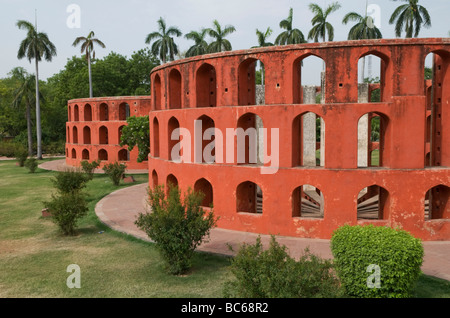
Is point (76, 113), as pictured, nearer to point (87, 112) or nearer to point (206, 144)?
point (87, 112)

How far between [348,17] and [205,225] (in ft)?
100

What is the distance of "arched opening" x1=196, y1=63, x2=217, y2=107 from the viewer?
47.2 feet

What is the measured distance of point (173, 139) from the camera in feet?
51.6

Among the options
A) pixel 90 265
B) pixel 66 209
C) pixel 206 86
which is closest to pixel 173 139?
pixel 206 86

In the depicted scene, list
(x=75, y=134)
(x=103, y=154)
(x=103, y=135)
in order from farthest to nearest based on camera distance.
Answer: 1. (x=75, y=134)
2. (x=103, y=135)
3. (x=103, y=154)

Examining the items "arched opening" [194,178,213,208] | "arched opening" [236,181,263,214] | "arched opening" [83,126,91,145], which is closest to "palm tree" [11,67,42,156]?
"arched opening" [83,126,91,145]

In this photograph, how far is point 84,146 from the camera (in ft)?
110

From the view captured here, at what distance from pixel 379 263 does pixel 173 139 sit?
10.2 m

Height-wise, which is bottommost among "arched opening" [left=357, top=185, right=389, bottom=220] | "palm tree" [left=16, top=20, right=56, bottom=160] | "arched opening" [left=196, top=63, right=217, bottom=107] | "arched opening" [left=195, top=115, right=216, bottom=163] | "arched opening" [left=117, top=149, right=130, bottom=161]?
"arched opening" [left=357, top=185, right=389, bottom=220]

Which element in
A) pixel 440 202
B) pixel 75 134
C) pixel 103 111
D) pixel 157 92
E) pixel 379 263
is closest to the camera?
pixel 379 263

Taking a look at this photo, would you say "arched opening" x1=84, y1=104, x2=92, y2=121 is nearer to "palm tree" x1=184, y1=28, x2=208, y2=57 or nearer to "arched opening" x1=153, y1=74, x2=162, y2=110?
"palm tree" x1=184, y1=28, x2=208, y2=57

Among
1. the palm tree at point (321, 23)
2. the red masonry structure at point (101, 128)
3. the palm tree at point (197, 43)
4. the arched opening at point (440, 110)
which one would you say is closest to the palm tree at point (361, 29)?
the palm tree at point (321, 23)

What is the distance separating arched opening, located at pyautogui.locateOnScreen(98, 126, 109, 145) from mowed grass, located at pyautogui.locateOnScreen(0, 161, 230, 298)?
18.4 meters

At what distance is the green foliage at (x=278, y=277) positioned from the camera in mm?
6391
